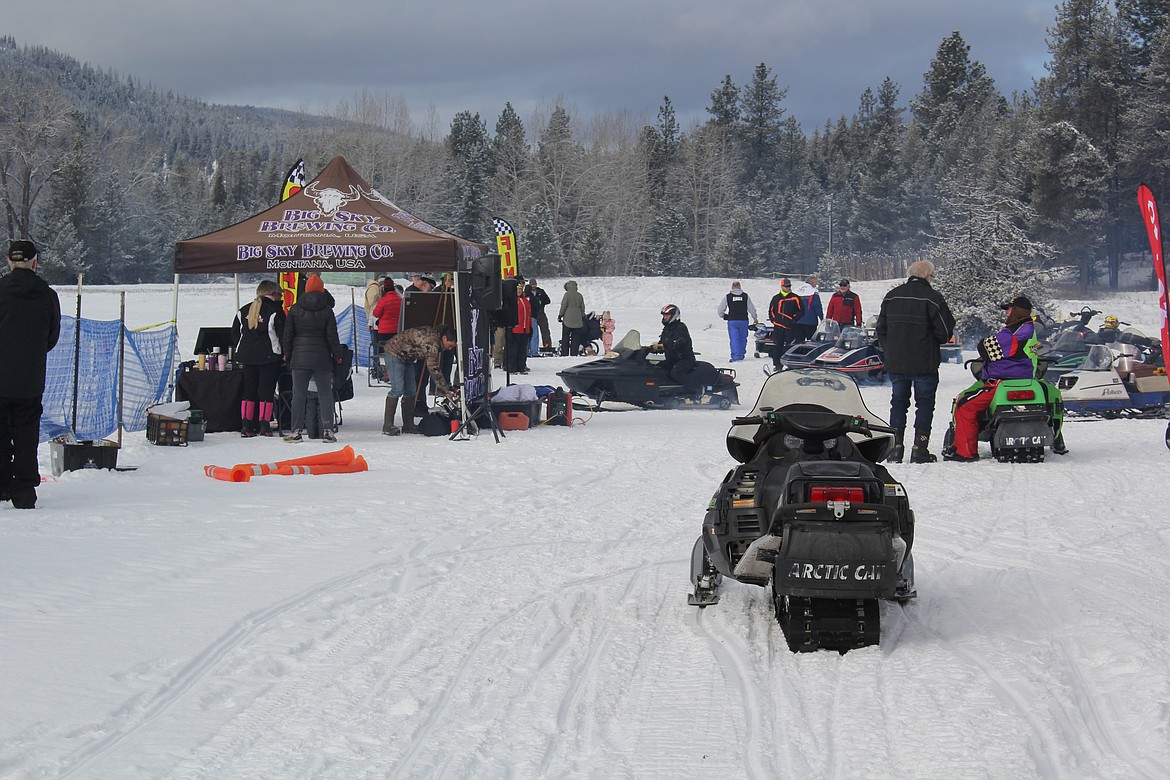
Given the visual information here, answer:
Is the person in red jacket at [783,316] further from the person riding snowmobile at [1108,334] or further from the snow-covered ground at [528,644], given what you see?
the snow-covered ground at [528,644]

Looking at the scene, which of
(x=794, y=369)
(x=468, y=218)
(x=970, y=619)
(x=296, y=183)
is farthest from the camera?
(x=468, y=218)

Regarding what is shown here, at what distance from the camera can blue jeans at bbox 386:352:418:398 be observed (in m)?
14.4

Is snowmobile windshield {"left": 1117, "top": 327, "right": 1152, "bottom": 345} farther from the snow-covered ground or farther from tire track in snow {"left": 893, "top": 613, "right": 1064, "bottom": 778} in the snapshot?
tire track in snow {"left": 893, "top": 613, "right": 1064, "bottom": 778}

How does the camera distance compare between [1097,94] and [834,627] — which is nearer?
[834,627]

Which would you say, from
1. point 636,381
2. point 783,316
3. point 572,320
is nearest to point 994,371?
point 636,381

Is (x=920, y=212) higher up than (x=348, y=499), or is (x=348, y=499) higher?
(x=920, y=212)

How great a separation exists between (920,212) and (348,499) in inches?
2839

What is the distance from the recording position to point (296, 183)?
2048 centimetres

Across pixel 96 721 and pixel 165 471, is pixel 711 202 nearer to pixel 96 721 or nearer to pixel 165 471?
pixel 165 471

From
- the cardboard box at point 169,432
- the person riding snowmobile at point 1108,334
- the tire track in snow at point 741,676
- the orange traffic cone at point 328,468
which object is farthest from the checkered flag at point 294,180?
the tire track in snow at point 741,676

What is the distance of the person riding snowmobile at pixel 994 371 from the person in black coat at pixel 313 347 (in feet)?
22.9

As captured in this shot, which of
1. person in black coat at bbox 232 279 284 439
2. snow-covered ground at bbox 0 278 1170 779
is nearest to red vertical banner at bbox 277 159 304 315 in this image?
person in black coat at bbox 232 279 284 439

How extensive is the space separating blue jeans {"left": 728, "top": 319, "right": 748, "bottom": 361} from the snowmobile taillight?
20.9 meters

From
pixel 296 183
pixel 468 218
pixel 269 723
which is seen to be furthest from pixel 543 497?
pixel 468 218
